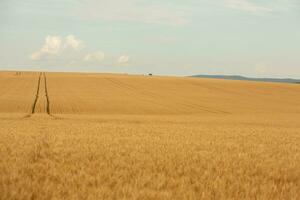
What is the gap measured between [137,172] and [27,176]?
6.04ft

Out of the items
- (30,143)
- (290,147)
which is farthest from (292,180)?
(30,143)

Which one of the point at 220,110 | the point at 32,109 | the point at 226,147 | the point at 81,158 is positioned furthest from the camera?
the point at 220,110

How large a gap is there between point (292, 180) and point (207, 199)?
2523 mm

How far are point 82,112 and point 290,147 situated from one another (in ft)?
78.3

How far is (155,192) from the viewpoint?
6.05 metres

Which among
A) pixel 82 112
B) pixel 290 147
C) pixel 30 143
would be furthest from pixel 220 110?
pixel 30 143

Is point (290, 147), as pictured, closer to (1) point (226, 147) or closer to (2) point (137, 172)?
(1) point (226, 147)

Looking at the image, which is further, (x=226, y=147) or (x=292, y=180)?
(x=226, y=147)

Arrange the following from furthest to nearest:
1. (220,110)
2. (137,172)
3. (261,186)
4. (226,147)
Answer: (220,110) → (226,147) → (137,172) → (261,186)

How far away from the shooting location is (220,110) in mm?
41812

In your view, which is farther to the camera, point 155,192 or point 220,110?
point 220,110

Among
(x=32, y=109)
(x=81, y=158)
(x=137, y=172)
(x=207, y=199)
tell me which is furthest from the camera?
(x=32, y=109)

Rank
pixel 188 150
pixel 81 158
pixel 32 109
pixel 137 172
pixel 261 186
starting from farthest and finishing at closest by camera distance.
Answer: pixel 32 109, pixel 188 150, pixel 81 158, pixel 137 172, pixel 261 186

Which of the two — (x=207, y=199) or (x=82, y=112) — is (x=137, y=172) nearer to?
(x=207, y=199)
